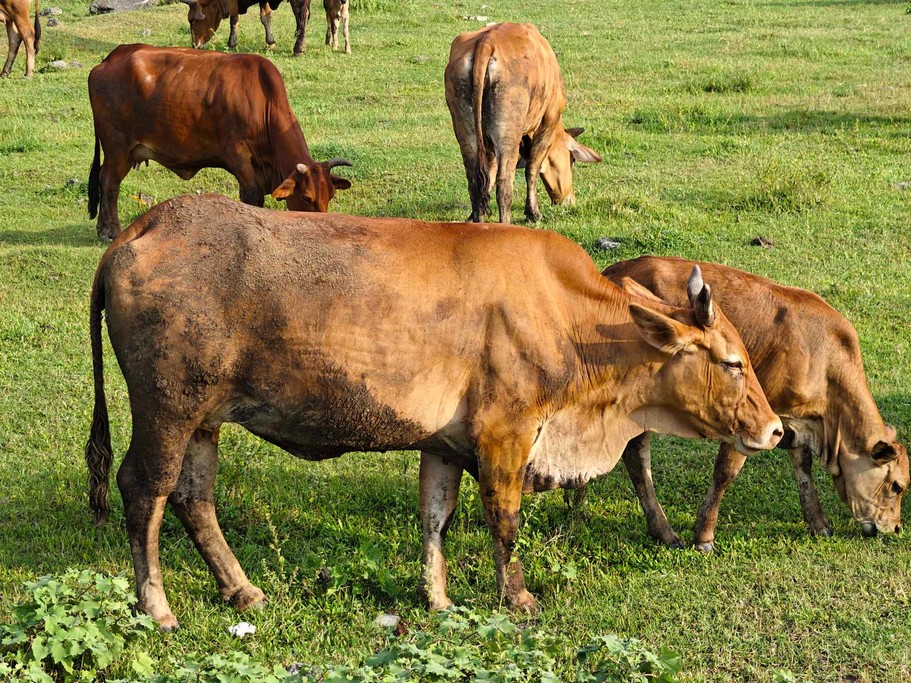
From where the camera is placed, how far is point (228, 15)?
1977 cm

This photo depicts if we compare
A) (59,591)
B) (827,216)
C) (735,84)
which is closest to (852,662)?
(59,591)

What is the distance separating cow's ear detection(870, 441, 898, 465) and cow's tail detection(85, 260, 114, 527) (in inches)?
156

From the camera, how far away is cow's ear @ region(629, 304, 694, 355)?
5.27 meters

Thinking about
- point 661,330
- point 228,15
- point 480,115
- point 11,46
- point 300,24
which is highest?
point 228,15

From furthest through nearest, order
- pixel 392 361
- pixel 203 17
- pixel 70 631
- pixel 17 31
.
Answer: pixel 203 17
pixel 17 31
pixel 392 361
pixel 70 631

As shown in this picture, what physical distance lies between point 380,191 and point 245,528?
6603 mm

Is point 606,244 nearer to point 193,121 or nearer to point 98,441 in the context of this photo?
point 193,121

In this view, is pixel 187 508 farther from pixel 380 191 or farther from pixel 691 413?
pixel 380 191

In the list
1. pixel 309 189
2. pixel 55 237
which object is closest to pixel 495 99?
pixel 309 189

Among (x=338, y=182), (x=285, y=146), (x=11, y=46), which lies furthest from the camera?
(x=11, y=46)

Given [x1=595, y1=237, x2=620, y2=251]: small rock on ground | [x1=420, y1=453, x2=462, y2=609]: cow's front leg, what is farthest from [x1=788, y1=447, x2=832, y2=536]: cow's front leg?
[x1=595, y1=237, x2=620, y2=251]: small rock on ground

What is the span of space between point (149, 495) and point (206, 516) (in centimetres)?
38

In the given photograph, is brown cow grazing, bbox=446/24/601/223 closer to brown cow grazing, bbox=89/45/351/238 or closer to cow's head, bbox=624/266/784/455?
brown cow grazing, bbox=89/45/351/238

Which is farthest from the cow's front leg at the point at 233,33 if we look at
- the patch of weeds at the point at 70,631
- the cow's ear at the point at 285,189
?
the patch of weeds at the point at 70,631
